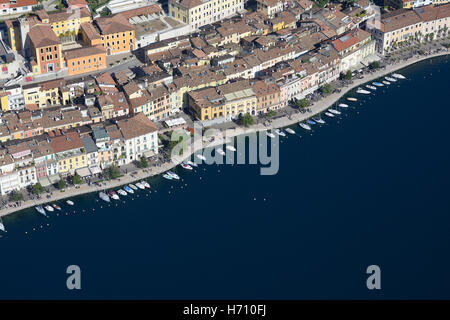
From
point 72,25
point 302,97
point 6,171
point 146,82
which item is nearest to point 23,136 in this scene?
point 6,171

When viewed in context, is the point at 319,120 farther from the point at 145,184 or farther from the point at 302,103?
the point at 145,184

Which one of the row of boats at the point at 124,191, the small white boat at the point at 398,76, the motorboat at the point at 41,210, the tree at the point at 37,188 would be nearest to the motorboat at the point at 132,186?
the row of boats at the point at 124,191

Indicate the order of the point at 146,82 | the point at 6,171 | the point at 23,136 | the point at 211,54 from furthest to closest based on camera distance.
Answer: the point at 211,54
the point at 146,82
the point at 23,136
the point at 6,171

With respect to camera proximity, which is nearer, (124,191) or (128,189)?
(124,191)

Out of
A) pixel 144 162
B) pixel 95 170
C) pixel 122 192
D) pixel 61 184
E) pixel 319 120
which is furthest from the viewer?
pixel 319 120

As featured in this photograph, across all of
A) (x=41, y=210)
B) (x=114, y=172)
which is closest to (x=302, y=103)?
(x=114, y=172)

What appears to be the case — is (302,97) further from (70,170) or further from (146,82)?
(70,170)
